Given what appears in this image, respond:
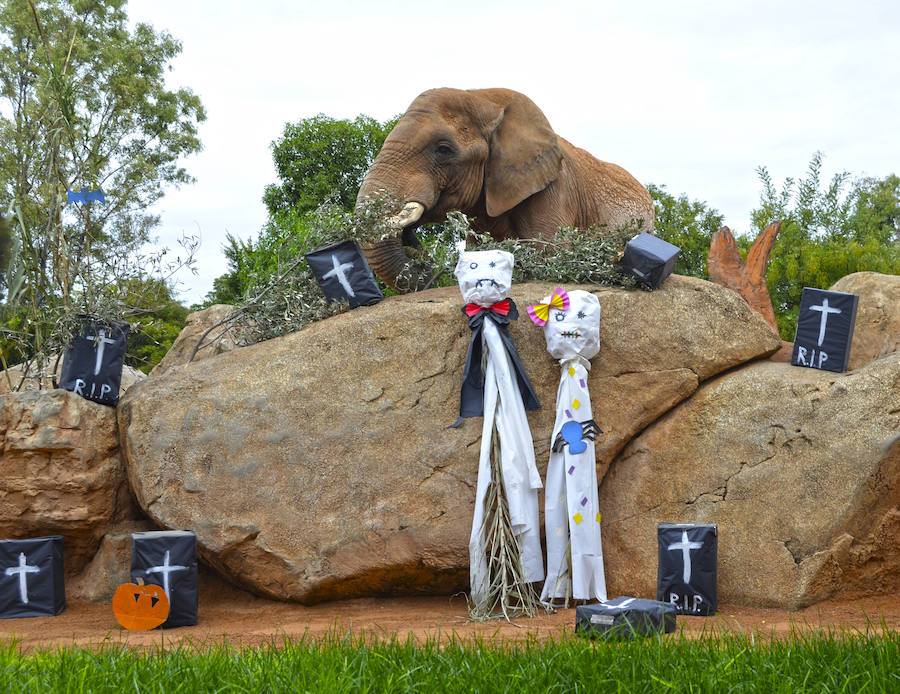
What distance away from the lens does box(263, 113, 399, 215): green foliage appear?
71.1 ft

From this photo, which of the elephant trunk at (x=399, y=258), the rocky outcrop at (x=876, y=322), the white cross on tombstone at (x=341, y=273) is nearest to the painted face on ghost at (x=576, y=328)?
the white cross on tombstone at (x=341, y=273)

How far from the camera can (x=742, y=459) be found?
583 centimetres

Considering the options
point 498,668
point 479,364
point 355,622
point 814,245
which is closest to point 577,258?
point 479,364

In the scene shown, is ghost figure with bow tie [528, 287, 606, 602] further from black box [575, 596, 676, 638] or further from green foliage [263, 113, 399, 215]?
green foliage [263, 113, 399, 215]

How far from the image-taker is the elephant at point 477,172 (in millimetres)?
7688

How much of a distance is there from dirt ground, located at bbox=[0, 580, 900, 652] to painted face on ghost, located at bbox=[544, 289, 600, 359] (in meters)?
1.66

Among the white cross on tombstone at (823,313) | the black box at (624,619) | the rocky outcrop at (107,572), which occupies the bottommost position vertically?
the rocky outcrop at (107,572)

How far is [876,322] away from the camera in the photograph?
283 inches

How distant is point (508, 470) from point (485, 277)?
128 cm

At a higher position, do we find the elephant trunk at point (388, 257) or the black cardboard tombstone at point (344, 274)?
the elephant trunk at point (388, 257)

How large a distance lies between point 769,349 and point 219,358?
398 cm

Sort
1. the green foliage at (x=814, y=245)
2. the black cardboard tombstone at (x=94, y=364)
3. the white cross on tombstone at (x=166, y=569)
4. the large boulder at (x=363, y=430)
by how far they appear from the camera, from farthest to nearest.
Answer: the green foliage at (x=814, y=245), the black cardboard tombstone at (x=94, y=364), the large boulder at (x=363, y=430), the white cross on tombstone at (x=166, y=569)

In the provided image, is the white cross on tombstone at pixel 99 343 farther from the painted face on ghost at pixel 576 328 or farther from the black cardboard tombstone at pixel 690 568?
the black cardboard tombstone at pixel 690 568

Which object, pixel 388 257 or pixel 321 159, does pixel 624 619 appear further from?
pixel 321 159
